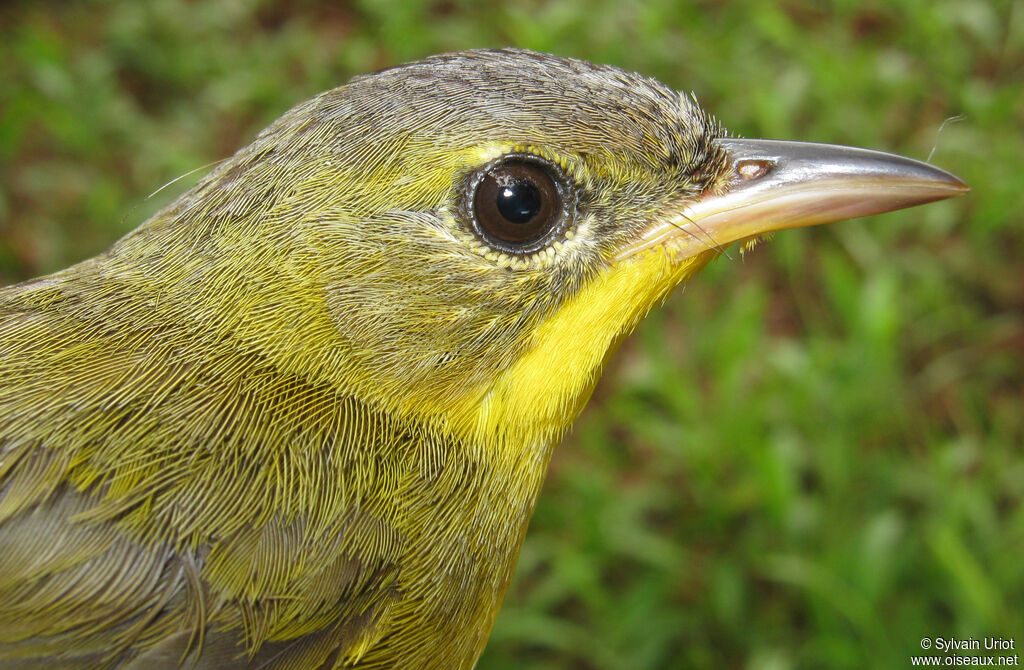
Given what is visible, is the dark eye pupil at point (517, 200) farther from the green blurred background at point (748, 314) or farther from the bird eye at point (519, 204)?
the green blurred background at point (748, 314)

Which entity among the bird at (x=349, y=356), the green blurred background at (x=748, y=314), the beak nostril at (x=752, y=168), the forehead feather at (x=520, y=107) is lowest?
the bird at (x=349, y=356)

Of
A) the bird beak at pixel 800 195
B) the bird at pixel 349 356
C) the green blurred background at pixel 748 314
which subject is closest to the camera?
the bird at pixel 349 356

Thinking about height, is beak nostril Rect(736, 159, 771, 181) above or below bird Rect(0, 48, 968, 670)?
above

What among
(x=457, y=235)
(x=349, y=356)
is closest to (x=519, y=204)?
(x=457, y=235)

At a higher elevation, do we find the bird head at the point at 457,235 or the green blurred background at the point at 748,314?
the green blurred background at the point at 748,314

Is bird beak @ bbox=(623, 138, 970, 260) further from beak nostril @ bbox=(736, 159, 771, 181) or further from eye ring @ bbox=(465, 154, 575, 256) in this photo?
eye ring @ bbox=(465, 154, 575, 256)

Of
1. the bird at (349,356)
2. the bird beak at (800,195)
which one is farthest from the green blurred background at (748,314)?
the bird beak at (800,195)

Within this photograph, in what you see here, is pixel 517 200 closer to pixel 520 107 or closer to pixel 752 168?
pixel 520 107

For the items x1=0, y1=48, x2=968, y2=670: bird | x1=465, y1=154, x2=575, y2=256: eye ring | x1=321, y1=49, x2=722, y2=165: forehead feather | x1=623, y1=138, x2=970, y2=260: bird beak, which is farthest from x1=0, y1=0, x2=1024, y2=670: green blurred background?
x1=623, y1=138, x2=970, y2=260: bird beak
